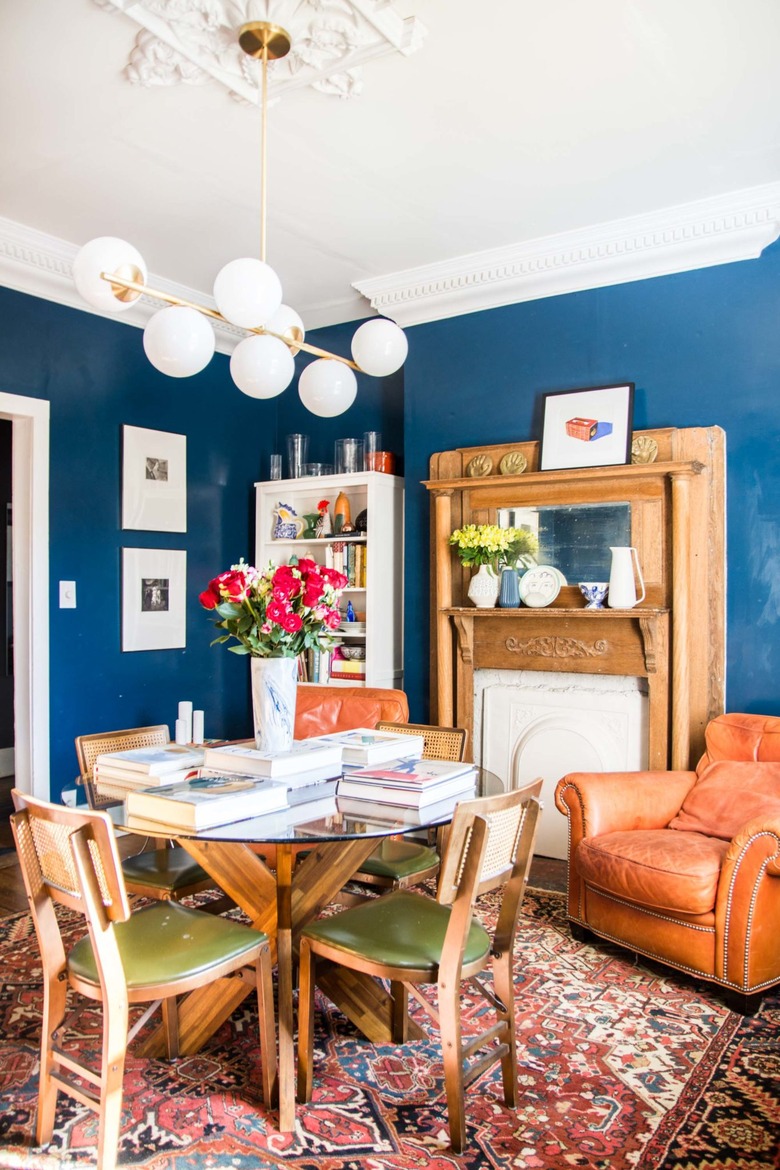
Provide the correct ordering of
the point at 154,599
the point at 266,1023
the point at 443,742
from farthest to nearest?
1. the point at 154,599
2. the point at 443,742
3. the point at 266,1023

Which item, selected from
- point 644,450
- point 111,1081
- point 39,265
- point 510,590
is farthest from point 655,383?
point 111,1081

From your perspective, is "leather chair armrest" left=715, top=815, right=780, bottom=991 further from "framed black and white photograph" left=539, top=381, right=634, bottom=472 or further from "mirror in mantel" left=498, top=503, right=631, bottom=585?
"framed black and white photograph" left=539, top=381, right=634, bottom=472

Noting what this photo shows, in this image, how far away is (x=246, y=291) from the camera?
89.0 inches

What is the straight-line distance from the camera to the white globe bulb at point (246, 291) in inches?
89.0

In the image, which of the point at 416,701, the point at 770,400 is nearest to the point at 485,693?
the point at 416,701

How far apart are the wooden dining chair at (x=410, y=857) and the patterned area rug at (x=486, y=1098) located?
1.37 ft

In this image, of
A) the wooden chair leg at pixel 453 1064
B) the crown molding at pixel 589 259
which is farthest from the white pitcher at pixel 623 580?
the wooden chair leg at pixel 453 1064

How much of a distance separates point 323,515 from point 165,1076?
3.31m

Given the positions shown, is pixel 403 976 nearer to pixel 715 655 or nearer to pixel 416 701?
pixel 715 655

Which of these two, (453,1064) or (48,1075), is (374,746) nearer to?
(453,1064)

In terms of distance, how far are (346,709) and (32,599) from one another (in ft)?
5.59

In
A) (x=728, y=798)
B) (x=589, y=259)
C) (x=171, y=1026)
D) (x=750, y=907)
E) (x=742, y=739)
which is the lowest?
(x=171, y=1026)

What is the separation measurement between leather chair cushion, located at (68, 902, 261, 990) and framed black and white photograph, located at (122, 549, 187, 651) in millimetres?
2699

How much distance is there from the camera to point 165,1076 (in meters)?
2.32
